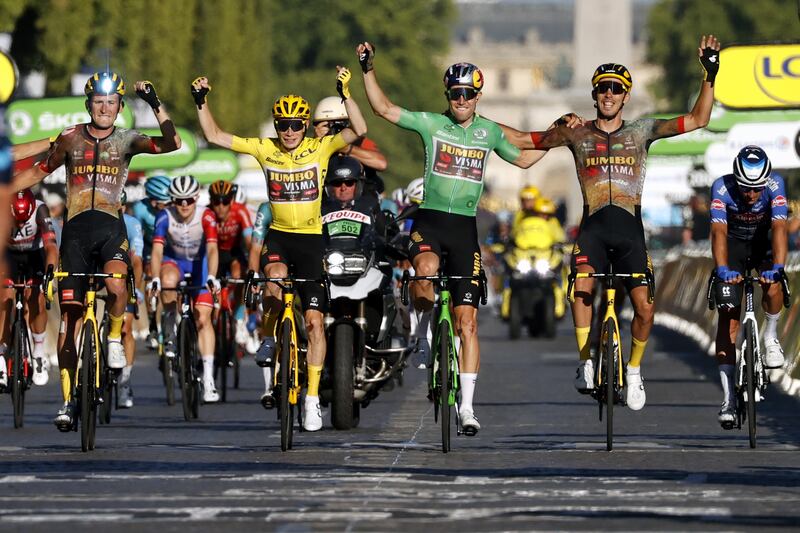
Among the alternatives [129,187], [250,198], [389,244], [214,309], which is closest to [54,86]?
[129,187]

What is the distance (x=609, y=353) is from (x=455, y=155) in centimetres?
144

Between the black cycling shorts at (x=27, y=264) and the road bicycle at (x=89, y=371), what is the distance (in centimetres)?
268

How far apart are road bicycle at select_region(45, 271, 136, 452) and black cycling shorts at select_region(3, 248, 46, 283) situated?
8.80ft

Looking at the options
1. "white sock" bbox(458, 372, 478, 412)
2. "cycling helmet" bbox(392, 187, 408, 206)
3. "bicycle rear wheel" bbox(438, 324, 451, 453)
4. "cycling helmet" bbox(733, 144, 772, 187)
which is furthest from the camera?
"cycling helmet" bbox(392, 187, 408, 206)

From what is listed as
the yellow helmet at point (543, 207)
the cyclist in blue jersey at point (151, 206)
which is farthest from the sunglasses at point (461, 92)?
the yellow helmet at point (543, 207)

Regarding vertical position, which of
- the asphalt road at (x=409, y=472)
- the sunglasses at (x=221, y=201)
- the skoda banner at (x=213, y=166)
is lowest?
the asphalt road at (x=409, y=472)

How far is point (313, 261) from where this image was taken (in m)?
14.5

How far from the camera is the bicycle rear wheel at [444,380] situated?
13.3 metres

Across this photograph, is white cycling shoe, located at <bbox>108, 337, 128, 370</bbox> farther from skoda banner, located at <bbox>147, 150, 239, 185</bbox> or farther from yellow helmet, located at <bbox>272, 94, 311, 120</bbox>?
skoda banner, located at <bbox>147, 150, 239, 185</bbox>

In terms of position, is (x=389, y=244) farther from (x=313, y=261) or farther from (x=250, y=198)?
(x=250, y=198)

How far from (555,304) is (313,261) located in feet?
57.4

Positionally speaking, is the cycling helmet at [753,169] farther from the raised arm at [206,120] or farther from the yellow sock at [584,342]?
the raised arm at [206,120]

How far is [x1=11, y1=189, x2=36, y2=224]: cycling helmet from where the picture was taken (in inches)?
650

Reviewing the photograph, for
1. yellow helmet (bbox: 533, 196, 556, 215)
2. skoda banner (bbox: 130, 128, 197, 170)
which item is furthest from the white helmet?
skoda banner (bbox: 130, 128, 197, 170)
